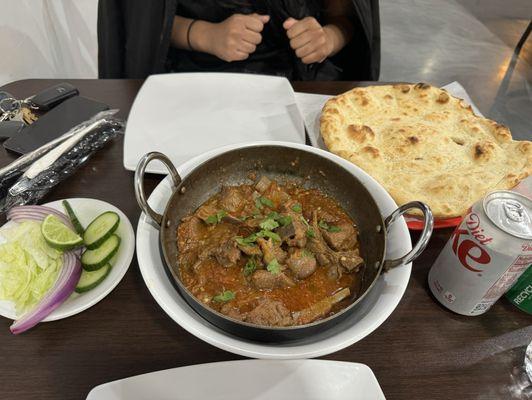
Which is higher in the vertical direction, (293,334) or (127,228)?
(293,334)

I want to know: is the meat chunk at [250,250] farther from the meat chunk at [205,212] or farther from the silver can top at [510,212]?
the silver can top at [510,212]

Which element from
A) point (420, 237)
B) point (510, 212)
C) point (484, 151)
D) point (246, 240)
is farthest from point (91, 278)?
point (484, 151)

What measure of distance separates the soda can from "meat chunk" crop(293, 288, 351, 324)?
0.69 m

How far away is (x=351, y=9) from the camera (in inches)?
116

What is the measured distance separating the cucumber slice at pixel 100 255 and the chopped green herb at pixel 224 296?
1.64ft

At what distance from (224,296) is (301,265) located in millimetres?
303

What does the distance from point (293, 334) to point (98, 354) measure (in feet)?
2.34

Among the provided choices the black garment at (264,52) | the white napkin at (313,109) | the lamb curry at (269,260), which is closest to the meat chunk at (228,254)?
the lamb curry at (269,260)

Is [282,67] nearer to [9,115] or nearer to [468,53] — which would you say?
[9,115]

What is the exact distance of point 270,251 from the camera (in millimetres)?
1404

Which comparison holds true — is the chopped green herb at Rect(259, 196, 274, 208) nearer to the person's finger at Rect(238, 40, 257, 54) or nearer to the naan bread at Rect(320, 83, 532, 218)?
the naan bread at Rect(320, 83, 532, 218)

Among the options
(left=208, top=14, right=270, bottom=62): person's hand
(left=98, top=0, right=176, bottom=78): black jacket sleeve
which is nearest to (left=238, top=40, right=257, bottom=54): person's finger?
(left=208, top=14, right=270, bottom=62): person's hand

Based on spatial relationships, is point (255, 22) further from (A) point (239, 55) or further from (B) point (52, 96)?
(B) point (52, 96)

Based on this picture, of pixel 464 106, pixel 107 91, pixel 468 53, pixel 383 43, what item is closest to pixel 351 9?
pixel 464 106
